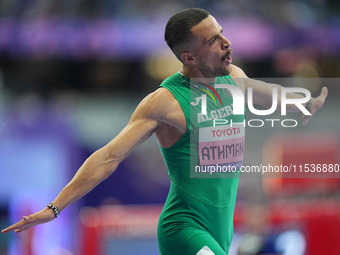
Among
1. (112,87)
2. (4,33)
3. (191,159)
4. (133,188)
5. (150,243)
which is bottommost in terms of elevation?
(150,243)

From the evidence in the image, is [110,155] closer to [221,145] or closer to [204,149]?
[204,149]

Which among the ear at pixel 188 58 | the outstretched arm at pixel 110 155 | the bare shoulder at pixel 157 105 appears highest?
the ear at pixel 188 58

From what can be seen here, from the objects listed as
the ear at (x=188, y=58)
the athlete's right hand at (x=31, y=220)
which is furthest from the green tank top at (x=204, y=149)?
the athlete's right hand at (x=31, y=220)

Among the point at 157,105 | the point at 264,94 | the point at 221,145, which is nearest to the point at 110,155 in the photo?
the point at 157,105

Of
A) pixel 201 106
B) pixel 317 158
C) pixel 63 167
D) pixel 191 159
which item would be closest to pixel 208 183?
pixel 191 159

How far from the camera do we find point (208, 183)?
12.0 ft

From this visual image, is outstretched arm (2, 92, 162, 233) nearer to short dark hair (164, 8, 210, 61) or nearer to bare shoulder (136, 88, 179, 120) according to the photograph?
bare shoulder (136, 88, 179, 120)

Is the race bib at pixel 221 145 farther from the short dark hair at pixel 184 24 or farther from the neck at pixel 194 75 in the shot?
the short dark hair at pixel 184 24

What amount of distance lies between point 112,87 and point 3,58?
258 cm

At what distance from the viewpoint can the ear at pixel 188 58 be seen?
3693mm

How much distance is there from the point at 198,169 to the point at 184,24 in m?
0.91

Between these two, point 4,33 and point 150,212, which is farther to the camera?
point 4,33

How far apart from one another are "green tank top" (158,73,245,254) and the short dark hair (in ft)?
0.88

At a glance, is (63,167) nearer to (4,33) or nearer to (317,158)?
(317,158)
